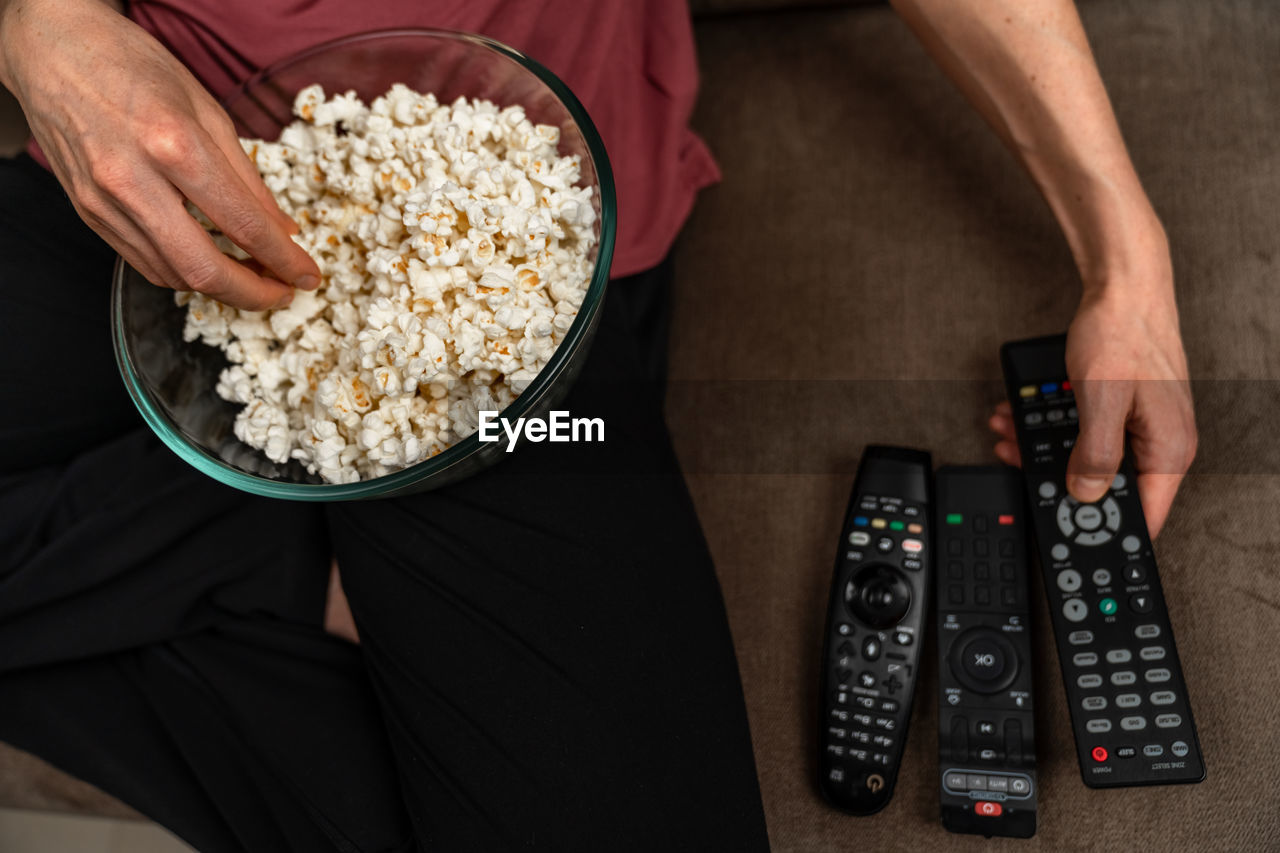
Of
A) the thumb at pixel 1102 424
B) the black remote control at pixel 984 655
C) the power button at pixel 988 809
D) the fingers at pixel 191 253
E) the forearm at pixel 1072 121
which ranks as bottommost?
the power button at pixel 988 809

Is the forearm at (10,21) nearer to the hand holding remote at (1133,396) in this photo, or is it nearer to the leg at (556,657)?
the leg at (556,657)

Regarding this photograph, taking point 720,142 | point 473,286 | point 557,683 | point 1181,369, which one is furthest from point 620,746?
point 720,142

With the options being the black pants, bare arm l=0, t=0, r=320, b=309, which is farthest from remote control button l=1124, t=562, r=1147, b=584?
bare arm l=0, t=0, r=320, b=309

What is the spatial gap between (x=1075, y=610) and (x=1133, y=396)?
0.17 meters

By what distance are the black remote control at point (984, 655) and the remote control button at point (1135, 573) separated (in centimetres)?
7

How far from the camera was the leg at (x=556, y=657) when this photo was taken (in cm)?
68

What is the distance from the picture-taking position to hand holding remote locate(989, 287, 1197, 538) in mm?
691

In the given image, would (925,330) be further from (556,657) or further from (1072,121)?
(556,657)

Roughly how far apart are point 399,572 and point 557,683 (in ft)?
0.52

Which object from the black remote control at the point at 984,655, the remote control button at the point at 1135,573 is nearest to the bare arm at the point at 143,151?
the black remote control at the point at 984,655

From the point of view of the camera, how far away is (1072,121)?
0.74m

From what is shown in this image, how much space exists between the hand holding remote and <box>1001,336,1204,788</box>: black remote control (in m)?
0.02

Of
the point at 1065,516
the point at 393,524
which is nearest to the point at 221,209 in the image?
the point at 393,524

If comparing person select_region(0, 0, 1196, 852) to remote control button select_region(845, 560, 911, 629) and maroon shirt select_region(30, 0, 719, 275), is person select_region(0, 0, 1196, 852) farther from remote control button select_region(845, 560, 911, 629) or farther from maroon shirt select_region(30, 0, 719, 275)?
remote control button select_region(845, 560, 911, 629)
